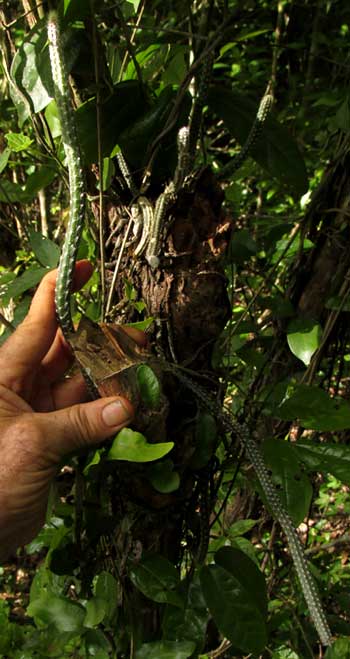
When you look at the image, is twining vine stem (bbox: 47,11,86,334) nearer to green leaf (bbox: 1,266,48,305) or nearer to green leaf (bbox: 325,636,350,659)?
green leaf (bbox: 1,266,48,305)

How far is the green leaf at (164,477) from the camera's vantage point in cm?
68

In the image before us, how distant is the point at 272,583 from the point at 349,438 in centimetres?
40

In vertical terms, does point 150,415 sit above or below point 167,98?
below

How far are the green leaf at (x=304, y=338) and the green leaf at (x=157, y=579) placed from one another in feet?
1.26

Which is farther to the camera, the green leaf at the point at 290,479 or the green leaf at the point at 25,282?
the green leaf at the point at 25,282

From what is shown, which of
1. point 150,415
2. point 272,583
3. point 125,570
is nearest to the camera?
point 150,415

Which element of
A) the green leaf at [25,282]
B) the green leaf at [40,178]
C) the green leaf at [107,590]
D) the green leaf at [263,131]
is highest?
the green leaf at [263,131]

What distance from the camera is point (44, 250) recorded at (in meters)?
0.92

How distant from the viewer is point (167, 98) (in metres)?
0.75

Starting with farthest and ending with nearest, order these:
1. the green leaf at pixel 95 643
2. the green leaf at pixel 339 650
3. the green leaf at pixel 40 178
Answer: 1. the green leaf at pixel 40 178
2. the green leaf at pixel 95 643
3. the green leaf at pixel 339 650

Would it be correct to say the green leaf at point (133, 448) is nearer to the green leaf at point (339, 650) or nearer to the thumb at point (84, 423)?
the thumb at point (84, 423)

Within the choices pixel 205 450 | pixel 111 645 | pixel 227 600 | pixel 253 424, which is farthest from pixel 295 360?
pixel 111 645

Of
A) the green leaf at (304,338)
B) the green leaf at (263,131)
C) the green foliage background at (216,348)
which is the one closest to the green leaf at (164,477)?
the green foliage background at (216,348)

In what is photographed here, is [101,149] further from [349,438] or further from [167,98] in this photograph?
[349,438]
